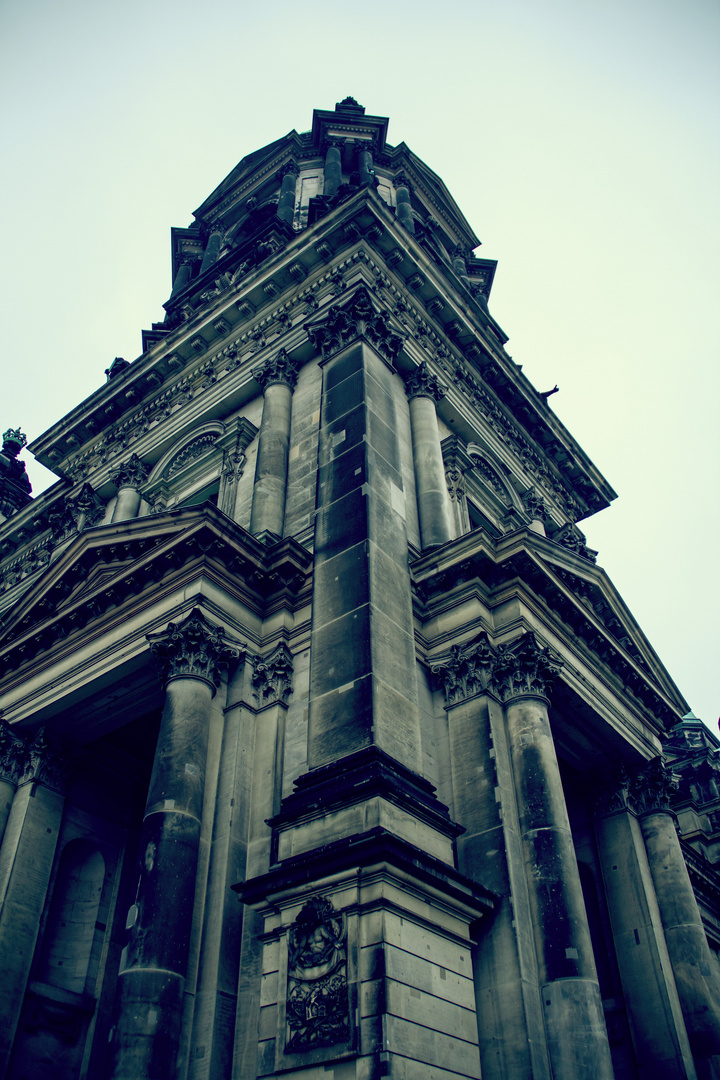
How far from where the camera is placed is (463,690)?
1558cm

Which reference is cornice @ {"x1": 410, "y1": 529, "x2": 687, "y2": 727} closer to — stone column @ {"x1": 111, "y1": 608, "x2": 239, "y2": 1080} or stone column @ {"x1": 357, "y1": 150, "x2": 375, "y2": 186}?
stone column @ {"x1": 111, "y1": 608, "x2": 239, "y2": 1080}

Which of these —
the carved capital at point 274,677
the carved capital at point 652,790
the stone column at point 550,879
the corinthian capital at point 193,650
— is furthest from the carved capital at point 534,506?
the corinthian capital at point 193,650

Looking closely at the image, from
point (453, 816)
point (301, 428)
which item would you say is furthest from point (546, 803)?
point (301, 428)

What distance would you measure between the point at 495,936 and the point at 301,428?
12.7 m

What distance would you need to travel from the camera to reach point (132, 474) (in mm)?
25969

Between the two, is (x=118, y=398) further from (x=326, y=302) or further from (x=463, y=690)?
(x=463, y=690)

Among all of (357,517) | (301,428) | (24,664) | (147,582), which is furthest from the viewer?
(301,428)

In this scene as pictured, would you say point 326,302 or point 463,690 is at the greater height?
point 326,302

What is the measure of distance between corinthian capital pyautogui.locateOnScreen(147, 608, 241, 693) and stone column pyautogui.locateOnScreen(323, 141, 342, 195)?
23.3m

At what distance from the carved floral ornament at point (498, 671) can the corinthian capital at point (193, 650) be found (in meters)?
4.10

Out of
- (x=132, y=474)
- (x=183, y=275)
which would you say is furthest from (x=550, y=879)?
(x=183, y=275)

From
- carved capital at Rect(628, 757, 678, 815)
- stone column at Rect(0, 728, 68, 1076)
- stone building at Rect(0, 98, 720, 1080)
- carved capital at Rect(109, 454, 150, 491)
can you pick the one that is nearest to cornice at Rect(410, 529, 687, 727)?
stone building at Rect(0, 98, 720, 1080)

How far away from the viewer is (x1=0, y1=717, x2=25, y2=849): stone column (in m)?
17.6

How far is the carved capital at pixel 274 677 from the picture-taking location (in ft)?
50.1
